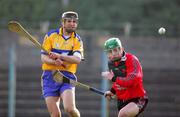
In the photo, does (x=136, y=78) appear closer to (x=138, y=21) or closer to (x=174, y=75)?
(x=174, y=75)

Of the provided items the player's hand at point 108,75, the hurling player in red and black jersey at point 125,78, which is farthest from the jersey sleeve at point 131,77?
the player's hand at point 108,75

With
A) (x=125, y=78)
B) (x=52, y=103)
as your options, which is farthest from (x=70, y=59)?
(x=125, y=78)

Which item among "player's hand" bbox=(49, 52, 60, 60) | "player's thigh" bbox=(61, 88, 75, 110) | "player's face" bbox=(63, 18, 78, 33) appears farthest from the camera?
"player's face" bbox=(63, 18, 78, 33)

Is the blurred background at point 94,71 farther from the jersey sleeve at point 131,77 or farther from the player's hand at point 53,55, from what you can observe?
the jersey sleeve at point 131,77

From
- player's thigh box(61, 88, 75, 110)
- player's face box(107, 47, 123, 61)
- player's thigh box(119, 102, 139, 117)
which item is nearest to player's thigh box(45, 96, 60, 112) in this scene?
player's thigh box(61, 88, 75, 110)

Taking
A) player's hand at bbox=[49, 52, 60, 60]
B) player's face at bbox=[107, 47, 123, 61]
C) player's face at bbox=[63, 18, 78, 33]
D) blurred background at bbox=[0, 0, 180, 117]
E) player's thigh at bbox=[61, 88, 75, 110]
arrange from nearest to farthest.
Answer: player's face at bbox=[107, 47, 123, 61] < player's hand at bbox=[49, 52, 60, 60] < player's thigh at bbox=[61, 88, 75, 110] < player's face at bbox=[63, 18, 78, 33] < blurred background at bbox=[0, 0, 180, 117]

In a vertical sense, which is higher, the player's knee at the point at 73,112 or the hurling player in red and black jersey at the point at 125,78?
the hurling player in red and black jersey at the point at 125,78

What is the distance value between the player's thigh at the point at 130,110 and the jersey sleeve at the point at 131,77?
1.04 ft

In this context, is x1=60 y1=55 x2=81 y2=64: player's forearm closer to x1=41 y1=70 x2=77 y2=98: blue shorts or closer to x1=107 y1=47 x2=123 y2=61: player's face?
x1=41 y1=70 x2=77 y2=98: blue shorts

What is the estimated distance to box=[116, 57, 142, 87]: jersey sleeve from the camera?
12359 millimetres

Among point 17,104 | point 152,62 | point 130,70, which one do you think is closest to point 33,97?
point 17,104

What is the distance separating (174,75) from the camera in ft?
74.2

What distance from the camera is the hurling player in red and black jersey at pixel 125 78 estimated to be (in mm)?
12359

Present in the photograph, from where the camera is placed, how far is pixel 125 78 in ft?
40.7
